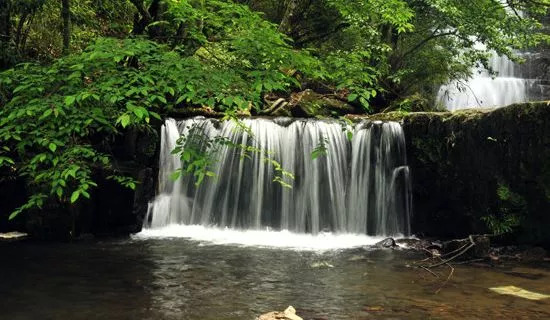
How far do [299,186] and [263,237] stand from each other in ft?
5.58

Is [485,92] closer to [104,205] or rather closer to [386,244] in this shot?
[386,244]

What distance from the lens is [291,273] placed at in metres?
7.17

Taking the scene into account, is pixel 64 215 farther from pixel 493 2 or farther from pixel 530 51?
pixel 530 51

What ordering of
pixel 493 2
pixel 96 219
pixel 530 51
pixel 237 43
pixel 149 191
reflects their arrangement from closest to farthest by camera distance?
pixel 237 43 → pixel 96 219 → pixel 149 191 → pixel 493 2 → pixel 530 51

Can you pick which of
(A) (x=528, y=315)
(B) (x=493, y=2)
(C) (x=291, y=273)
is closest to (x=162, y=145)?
(C) (x=291, y=273)

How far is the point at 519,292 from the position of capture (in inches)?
249

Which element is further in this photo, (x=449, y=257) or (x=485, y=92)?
(x=485, y=92)

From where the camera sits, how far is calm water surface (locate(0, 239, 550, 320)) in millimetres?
5363

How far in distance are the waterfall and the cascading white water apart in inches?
383

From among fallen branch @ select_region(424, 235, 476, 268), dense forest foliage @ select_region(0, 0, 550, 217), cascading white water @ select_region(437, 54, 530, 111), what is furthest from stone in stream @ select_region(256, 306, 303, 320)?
cascading white water @ select_region(437, 54, 530, 111)

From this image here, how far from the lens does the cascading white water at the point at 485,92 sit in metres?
20.7

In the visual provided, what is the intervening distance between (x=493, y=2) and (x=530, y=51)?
1086cm

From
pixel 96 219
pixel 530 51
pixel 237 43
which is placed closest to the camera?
pixel 237 43

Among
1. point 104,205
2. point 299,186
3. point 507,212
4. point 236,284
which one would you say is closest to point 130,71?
point 236,284
